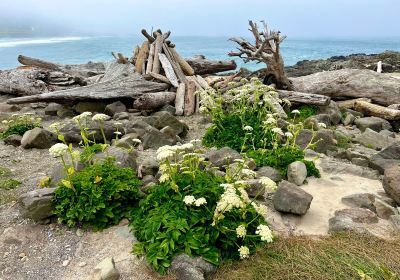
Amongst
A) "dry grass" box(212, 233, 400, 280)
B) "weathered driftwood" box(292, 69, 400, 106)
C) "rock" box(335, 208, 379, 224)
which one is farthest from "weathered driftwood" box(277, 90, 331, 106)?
"dry grass" box(212, 233, 400, 280)

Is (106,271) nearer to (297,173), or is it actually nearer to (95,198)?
(95,198)

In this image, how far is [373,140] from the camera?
1002 centimetres

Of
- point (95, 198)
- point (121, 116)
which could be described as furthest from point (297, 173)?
point (121, 116)

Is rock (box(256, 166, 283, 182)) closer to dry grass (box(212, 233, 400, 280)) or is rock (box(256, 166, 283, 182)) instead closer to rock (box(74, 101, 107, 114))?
dry grass (box(212, 233, 400, 280))

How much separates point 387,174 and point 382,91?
8186 mm

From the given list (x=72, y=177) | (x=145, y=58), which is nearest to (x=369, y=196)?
(x=72, y=177)

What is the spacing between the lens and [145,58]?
16.2m

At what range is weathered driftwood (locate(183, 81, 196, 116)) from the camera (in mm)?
12677

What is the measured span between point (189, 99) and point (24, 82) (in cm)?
689

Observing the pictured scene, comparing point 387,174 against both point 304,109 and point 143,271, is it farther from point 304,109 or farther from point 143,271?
point 304,109

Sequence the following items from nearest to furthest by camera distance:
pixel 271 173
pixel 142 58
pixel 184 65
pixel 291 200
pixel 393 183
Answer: pixel 291 200 < pixel 393 183 < pixel 271 173 < pixel 142 58 < pixel 184 65

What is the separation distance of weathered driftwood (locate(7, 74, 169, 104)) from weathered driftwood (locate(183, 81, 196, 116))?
37.9 inches

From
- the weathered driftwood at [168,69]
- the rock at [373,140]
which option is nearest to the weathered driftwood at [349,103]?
the rock at [373,140]

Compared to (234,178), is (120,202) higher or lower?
lower
